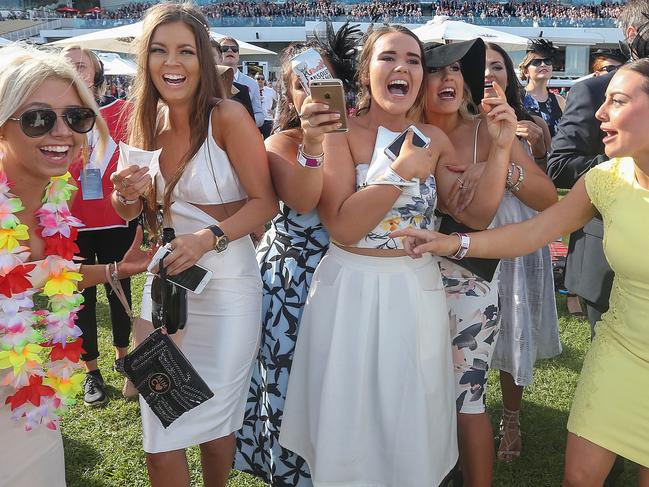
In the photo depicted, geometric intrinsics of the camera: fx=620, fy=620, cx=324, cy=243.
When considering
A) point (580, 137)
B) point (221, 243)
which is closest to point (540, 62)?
point (580, 137)

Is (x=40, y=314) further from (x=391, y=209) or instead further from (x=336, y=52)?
(x=336, y=52)

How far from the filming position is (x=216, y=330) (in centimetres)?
265

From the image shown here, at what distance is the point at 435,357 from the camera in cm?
256

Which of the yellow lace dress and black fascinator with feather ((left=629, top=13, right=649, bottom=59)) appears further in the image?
black fascinator with feather ((left=629, top=13, right=649, bottom=59))

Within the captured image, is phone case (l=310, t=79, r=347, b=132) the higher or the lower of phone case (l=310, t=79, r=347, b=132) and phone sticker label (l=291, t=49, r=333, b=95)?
the lower

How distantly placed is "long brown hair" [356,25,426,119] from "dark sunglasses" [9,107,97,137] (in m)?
1.15

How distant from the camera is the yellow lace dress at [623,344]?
2.22 meters

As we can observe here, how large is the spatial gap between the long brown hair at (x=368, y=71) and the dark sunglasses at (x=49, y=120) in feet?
3.79

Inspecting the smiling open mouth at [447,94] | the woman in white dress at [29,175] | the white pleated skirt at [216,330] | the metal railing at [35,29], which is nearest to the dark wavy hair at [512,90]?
the smiling open mouth at [447,94]

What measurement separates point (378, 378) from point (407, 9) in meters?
53.7

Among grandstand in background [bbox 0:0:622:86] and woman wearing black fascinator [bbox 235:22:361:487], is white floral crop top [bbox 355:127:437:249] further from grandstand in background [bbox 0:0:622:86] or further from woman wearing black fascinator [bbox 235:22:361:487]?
grandstand in background [bbox 0:0:622:86]

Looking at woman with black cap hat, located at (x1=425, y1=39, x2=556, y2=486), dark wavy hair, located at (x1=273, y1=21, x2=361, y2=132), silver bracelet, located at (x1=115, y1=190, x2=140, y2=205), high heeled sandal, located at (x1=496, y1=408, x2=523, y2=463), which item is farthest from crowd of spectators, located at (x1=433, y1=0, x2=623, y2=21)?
silver bracelet, located at (x1=115, y1=190, x2=140, y2=205)

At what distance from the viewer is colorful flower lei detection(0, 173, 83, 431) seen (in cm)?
205

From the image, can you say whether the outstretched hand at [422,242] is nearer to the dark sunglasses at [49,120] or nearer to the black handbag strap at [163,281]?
the black handbag strap at [163,281]
